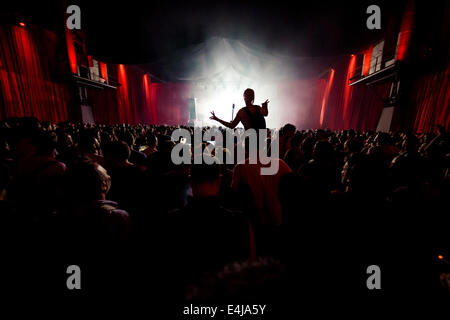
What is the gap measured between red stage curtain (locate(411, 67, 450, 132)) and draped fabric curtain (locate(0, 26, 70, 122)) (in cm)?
1635

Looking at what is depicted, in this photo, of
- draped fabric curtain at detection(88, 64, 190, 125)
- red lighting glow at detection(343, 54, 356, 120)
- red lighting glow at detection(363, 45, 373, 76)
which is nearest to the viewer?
red lighting glow at detection(363, 45, 373, 76)

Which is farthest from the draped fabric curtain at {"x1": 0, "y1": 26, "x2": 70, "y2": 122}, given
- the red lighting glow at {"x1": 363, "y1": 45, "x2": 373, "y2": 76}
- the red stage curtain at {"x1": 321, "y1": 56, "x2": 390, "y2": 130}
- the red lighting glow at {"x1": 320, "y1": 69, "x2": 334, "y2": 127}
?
the red lighting glow at {"x1": 320, "y1": 69, "x2": 334, "y2": 127}

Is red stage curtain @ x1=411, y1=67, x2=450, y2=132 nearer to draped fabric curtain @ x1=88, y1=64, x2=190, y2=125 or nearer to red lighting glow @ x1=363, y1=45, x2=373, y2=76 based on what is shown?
red lighting glow @ x1=363, y1=45, x2=373, y2=76

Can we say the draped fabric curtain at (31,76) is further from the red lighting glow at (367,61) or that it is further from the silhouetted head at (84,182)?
the red lighting glow at (367,61)

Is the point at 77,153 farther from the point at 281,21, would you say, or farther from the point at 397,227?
the point at 281,21

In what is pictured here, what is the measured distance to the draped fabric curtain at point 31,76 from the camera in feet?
27.3

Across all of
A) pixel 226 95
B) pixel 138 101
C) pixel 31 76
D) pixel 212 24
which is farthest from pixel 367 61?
pixel 138 101

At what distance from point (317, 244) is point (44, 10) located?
13454mm

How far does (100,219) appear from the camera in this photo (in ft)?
4.06

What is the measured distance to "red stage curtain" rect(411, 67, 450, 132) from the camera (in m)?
7.45

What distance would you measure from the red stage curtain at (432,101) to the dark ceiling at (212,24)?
301cm

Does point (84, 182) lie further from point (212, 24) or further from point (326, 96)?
point (326, 96)

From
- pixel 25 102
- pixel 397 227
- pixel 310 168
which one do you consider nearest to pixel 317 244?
pixel 397 227

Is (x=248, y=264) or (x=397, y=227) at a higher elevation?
(x=248, y=264)
